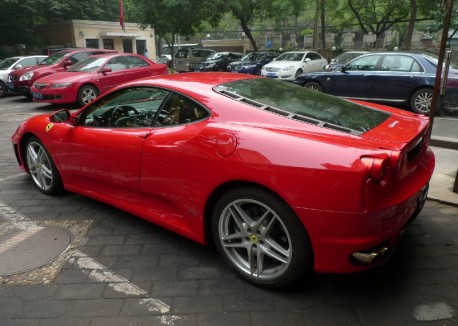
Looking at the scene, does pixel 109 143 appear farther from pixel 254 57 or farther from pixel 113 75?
pixel 254 57

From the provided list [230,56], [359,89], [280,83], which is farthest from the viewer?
[230,56]

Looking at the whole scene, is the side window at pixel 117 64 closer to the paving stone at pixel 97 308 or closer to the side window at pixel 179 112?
the side window at pixel 179 112

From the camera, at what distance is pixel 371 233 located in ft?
7.44

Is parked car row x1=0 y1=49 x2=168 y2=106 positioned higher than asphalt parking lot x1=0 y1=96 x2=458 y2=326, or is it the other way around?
parked car row x1=0 y1=49 x2=168 y2=106

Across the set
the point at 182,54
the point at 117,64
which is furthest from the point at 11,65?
the point at 182,54

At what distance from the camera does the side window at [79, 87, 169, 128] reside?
10.8 ft

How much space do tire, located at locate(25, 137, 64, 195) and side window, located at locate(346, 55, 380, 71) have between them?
8.14 meters

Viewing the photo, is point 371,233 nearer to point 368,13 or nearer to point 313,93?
point 313,93

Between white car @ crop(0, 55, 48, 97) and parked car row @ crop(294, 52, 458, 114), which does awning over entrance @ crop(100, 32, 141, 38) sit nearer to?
white car @ crop(0, 55, 48, 97)

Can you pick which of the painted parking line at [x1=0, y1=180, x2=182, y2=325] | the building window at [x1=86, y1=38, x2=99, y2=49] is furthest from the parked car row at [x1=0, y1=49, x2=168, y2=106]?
the building window at [x1=86, y1=38, x2=99, y2=49]

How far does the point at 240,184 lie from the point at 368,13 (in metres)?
27.2

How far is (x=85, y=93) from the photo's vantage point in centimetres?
1098

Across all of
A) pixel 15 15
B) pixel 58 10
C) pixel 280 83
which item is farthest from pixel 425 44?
pixel 280 83

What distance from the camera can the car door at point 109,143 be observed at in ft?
10.7
